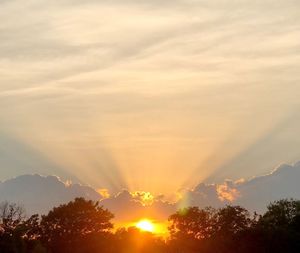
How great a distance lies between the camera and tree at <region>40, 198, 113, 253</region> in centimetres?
18561

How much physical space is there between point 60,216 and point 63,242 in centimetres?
1031

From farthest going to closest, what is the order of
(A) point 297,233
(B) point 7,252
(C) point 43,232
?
(C) point 43,232 < (A) point 297,233 < (B) point 7,252

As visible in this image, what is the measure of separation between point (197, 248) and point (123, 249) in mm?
20723

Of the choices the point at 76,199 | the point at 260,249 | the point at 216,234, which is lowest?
the point at 260,249

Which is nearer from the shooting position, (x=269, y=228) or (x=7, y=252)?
(x=7, y=252)

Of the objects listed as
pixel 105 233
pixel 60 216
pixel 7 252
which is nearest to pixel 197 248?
pixel 105 233

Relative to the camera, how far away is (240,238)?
181 m

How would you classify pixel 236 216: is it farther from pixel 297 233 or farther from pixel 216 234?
pixel 297 233

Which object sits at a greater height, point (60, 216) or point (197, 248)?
point (60, 216)

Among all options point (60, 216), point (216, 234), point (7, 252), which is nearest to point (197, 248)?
point (216, 234)

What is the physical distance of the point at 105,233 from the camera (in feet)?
639

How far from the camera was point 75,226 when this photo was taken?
629 ft

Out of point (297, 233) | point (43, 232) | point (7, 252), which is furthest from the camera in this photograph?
point (43, 232)

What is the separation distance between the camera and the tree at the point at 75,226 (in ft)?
609
